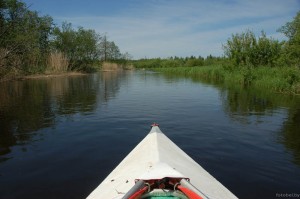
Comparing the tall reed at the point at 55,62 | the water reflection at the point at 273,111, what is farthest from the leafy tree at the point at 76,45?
the water reflection at the point at 273,111

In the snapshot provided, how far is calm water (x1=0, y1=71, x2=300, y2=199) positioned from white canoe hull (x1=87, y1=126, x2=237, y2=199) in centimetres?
117

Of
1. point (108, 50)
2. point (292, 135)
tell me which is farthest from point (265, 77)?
point (108, 50)

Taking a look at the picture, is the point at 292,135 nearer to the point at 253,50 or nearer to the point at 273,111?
the point at 273,111

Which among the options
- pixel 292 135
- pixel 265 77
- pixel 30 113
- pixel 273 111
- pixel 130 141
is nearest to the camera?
pixel 130 141

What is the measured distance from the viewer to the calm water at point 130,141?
6.06 meters

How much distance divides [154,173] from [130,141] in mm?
5295

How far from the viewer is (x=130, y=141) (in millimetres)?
8969

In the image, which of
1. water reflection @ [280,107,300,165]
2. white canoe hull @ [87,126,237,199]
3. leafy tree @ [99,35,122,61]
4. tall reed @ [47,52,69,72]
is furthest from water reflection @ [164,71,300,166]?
leafy tree @ [99,35,122,61]

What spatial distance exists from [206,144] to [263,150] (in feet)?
5.25

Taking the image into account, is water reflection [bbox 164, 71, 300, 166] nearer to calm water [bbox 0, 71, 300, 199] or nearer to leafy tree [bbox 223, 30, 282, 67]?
calm water [bbox 0, 71, 300, 199]

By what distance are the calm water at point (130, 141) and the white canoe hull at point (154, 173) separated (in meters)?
1.17

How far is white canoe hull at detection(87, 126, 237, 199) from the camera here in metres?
3.86

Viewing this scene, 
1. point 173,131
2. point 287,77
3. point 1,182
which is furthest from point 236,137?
point 287,77

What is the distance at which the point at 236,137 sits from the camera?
9508 millimetres
